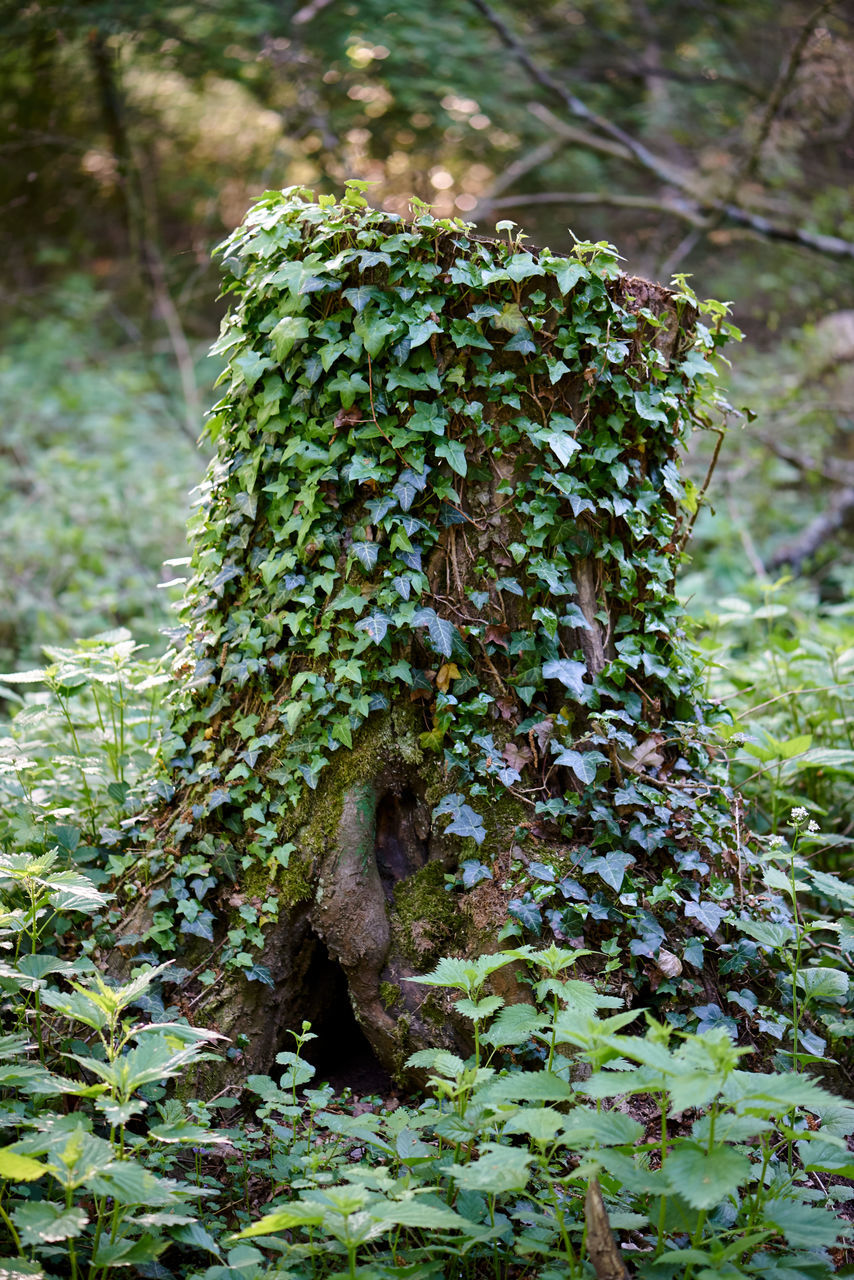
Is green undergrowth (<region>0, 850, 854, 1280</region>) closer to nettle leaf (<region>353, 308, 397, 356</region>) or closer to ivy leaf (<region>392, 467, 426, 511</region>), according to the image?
ivy leaf (<region>392, 467, 426, 511</region>)

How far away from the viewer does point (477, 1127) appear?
77.3 inches

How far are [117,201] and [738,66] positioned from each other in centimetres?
881

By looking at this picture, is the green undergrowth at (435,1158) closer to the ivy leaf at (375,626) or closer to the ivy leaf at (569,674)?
the ivy leaf at (569,674)

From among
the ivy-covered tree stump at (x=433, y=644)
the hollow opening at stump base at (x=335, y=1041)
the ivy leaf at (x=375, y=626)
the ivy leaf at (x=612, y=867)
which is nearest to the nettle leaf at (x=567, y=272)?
the ivy-covered tree stump at (x=433, y=644)

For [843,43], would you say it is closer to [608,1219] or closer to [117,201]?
[608,1219]

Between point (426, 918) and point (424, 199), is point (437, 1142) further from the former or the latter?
point (424, 199)

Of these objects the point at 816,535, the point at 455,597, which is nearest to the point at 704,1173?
the point at 455,597

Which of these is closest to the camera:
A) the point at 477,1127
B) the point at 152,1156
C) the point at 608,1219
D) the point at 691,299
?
the point at 608,1219

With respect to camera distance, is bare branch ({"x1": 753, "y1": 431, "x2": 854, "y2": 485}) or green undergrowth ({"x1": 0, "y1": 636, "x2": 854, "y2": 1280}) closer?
green undergrowth ({"x1": 0, "y1": 636, "x2": 854, "y2": 1280})

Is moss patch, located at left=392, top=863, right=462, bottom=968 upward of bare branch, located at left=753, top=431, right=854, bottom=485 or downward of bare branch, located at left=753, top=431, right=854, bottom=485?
downward

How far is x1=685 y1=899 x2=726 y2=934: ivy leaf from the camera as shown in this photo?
2.56 metres

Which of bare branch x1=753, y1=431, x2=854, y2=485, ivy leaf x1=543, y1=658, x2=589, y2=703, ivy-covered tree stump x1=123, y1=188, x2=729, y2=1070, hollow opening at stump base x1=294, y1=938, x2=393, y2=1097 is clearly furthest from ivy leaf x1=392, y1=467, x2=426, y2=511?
bare branch x1=753, y1=431, x2=854, y2=485

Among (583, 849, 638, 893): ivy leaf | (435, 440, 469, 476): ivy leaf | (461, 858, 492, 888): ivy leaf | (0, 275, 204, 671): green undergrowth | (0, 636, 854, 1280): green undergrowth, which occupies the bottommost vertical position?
(0, 275, 204, 671): green undergrowth

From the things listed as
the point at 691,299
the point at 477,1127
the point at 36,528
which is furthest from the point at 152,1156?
the point at 36,528
